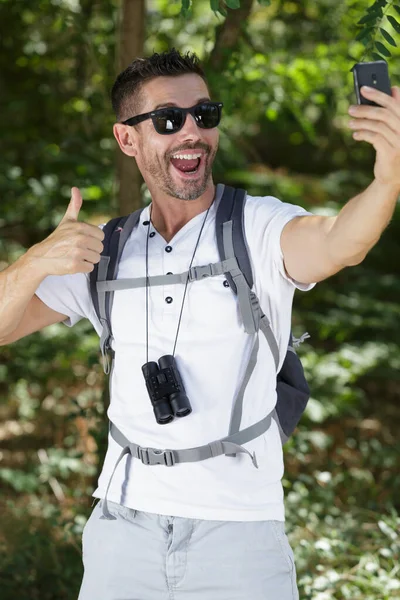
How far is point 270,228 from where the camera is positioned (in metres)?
2.26

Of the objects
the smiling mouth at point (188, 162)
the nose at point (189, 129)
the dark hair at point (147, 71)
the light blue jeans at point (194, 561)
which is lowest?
the light blue jeans at point (194, 561)

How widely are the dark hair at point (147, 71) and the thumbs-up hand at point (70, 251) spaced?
0.52 meters

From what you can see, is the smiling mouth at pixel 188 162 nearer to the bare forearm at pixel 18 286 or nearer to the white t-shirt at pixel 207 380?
the white t-shirt at pixel 207 380

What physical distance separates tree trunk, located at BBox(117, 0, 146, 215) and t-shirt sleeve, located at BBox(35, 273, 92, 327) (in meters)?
1.85

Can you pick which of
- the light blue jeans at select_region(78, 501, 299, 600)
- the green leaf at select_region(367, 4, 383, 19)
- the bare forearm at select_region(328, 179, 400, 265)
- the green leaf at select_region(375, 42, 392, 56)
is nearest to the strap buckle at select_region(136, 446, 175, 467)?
the light blue jeans at select_region(78, 501, 299, 600)

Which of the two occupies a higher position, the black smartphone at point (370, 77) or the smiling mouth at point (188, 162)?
the black smartphone at point (370, 77)

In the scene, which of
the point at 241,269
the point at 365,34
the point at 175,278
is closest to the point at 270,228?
the point at 241,269

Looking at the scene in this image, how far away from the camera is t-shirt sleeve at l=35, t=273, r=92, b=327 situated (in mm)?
2572

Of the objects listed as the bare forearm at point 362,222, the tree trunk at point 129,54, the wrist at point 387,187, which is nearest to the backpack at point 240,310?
the bare forearm at point 362,222

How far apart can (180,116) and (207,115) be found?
8cm

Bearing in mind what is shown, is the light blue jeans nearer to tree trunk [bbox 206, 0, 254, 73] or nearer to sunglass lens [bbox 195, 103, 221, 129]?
sunglass lens [bbox 195, 103, 221, 129]

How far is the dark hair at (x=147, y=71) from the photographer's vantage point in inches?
101

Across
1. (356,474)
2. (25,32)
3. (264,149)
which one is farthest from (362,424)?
(264,149)

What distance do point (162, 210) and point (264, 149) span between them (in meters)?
8.42
